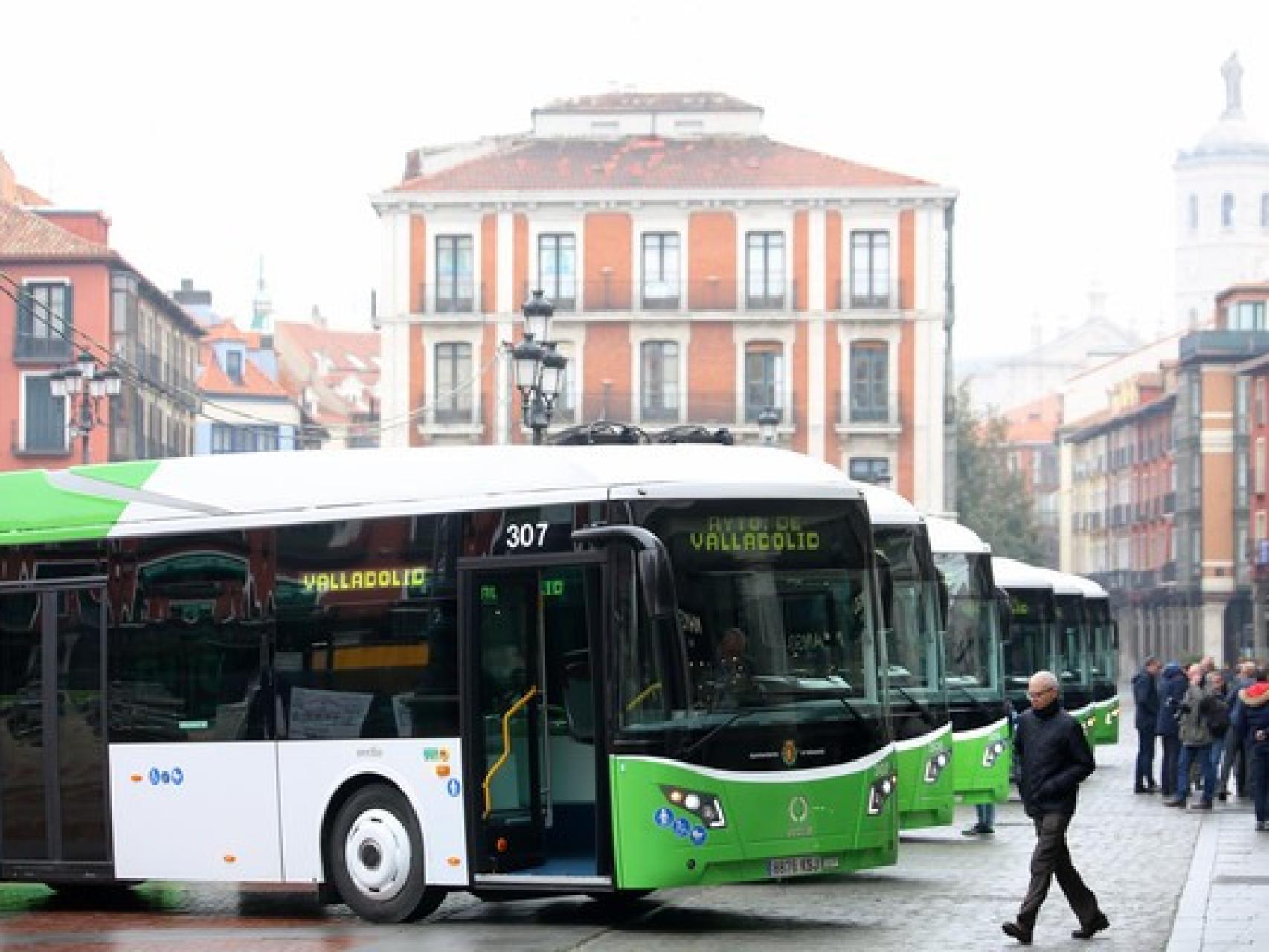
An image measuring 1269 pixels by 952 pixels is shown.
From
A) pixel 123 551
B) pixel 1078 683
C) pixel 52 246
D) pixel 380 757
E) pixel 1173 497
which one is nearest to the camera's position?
pixel 380 757

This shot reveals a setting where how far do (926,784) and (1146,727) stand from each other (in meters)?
13.2

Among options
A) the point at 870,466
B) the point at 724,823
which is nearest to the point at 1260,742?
the point at 724,823

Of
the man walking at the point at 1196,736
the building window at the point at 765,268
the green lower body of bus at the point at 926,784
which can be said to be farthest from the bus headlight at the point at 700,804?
the building window at the point at 765,268

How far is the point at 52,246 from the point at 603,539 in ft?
217

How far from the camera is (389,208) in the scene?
79750 millimetres

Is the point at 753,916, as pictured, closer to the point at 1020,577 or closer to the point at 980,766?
the point at 980,766

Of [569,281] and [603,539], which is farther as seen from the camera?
[569,281]

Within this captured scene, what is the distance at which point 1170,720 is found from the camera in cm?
3156

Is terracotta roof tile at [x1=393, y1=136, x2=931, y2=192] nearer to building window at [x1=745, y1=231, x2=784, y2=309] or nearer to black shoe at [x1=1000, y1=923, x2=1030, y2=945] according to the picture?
building window at [x1=745, y1=231, x2=784, y2=309]

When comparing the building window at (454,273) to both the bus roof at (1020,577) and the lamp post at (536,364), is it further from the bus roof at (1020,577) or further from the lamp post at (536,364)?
the lamp post at (536,364)

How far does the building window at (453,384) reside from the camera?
79.4 m

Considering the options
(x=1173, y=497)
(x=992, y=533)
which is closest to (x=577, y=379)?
(x=992, y=533)

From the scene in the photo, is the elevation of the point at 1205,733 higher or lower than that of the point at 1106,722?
higher

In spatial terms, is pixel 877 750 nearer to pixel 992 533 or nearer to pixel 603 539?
pixel 603 539
